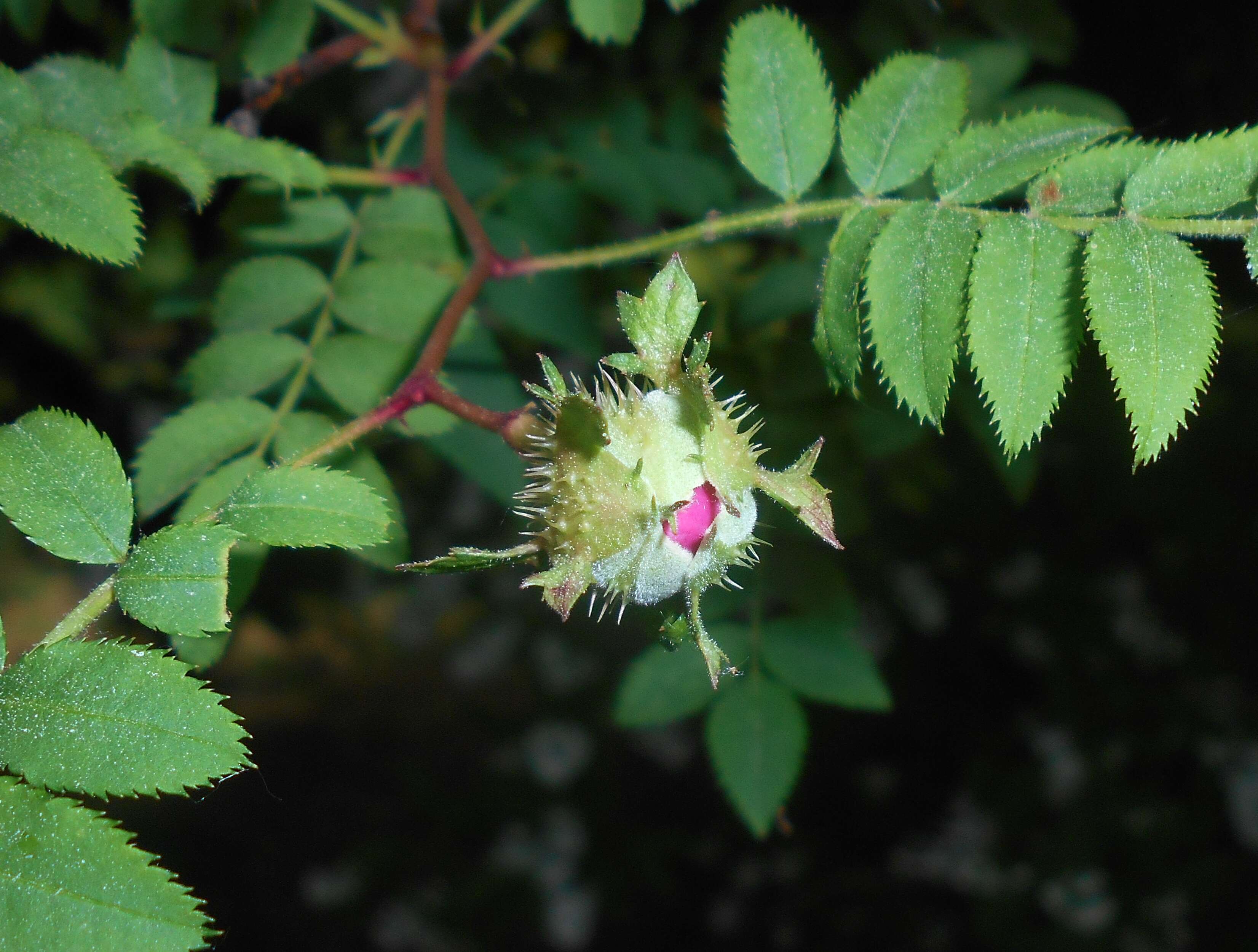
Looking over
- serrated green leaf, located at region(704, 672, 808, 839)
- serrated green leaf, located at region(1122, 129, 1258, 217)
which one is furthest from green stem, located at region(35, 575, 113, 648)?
serrated green leaf, located at region(1122, 129, 1258, 217)

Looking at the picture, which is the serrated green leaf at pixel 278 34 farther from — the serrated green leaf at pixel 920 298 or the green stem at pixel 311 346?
the serrated green leaf at pixel 920 298

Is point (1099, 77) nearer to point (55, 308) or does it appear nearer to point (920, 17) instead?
point (920, 17)

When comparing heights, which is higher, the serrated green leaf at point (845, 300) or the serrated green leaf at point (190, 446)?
the serrated green leaf at point (845, 300)

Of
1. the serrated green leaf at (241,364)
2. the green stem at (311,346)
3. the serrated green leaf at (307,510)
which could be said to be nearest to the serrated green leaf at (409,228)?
the green stem at (311,346)

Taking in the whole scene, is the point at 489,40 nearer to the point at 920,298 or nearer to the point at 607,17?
the point at 607,17

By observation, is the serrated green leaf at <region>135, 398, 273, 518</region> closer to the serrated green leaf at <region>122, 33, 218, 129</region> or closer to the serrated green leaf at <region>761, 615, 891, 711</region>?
the serrated green leaf at <region>122, 33, 218, 129</region>

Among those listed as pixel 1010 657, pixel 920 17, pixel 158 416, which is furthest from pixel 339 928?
pixel 920 17
